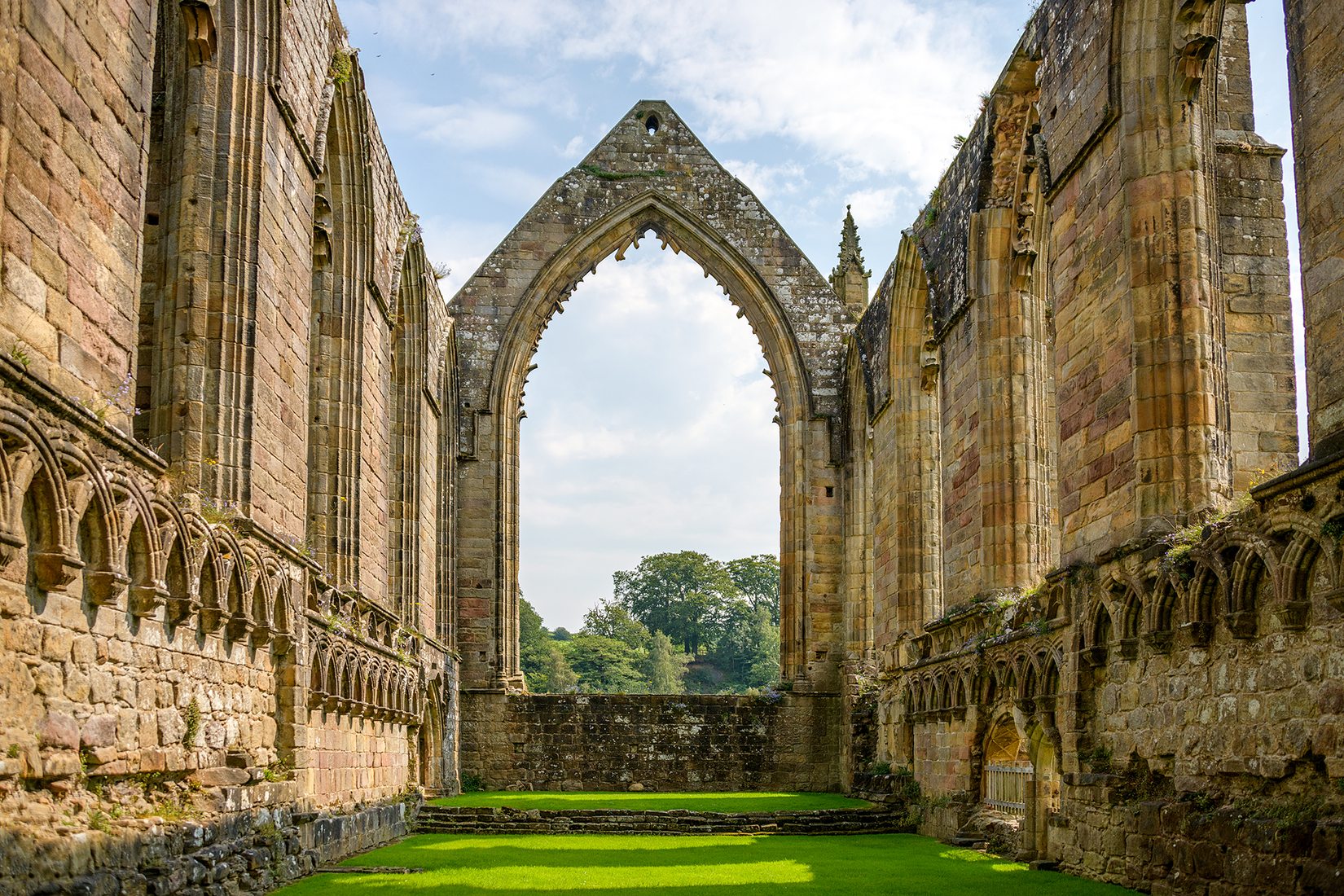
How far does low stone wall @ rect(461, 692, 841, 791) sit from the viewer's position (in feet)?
67.0

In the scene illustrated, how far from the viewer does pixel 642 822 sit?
15.0 meters

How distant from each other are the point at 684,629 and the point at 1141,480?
60.1 m

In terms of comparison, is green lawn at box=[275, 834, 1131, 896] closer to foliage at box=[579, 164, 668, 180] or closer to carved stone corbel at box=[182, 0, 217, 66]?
carved stone corbel at box=[182, 0, 217, 66]

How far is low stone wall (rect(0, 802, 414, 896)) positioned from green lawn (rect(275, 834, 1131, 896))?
10.3 inches

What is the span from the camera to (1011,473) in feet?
44.7

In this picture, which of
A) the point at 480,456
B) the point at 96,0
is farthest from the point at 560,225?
the point at 96,0

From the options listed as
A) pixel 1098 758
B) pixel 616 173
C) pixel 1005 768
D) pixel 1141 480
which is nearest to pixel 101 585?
pixel 1141 480

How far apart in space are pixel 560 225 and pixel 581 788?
8.64m

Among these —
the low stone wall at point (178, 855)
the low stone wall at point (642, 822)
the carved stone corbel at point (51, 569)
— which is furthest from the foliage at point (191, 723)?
the low stone wall at point (642, 822)

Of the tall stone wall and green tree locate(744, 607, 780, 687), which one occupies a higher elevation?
the tall stone wall

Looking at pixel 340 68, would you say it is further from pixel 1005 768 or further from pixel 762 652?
pixel 762 652

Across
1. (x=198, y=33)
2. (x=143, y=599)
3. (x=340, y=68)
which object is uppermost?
(x=340, y=68)

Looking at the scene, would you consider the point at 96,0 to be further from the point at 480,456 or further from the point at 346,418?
the point at 480,456

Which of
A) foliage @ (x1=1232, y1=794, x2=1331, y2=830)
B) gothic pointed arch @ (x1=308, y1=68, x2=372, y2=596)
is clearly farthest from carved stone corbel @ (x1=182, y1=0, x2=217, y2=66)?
foliage @ (x1=1232, y1=794, x2=1331, y2=830)
